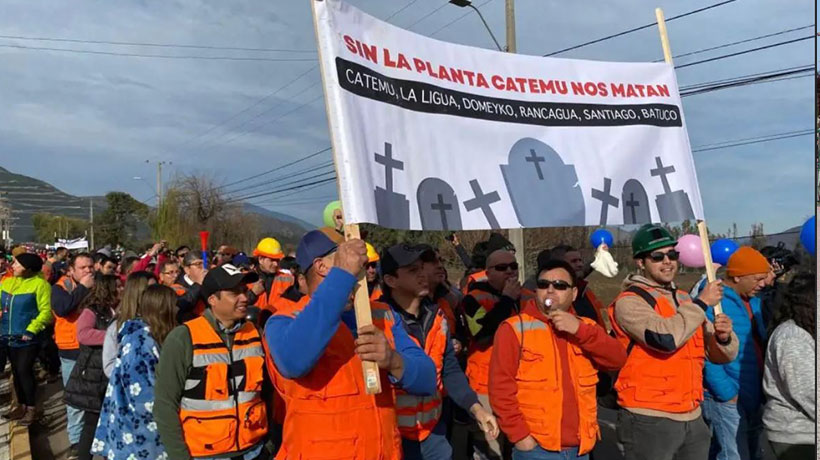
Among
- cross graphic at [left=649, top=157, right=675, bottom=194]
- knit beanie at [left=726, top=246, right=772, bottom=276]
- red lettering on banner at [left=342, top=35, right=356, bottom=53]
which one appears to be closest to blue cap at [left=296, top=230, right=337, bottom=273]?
red lettering on banner at [left=342, top=35, right=356, bottom=53]

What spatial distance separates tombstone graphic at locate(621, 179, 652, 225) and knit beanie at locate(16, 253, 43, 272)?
6.67 m

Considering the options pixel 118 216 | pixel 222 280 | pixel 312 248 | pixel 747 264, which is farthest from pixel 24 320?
pixel 118 216

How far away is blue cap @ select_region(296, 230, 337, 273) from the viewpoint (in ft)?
7.82

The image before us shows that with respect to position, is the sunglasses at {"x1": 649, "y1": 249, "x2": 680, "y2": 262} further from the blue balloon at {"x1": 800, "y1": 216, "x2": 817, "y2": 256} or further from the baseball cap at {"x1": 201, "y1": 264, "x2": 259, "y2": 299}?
→ the baseball cap at {"x1": 201, "y1": 264, "x2": 259, "y2": 299}

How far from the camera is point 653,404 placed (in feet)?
11.4

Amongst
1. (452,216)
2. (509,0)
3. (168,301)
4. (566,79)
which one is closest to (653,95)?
(566,79)

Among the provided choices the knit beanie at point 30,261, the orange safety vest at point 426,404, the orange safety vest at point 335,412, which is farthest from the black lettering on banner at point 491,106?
the knit beanie at point 30,261

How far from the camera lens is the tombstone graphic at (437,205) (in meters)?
2.79

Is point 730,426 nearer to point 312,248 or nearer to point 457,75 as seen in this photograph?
point 457,75

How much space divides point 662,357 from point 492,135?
5.26 feet

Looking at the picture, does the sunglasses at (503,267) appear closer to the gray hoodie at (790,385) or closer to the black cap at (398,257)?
the black cap at (398,257)

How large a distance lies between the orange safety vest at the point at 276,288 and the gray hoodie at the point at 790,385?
167 inches

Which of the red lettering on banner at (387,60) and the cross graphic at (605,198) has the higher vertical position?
the red lettering on banner at (387,60)

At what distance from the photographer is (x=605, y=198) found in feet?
11.6
